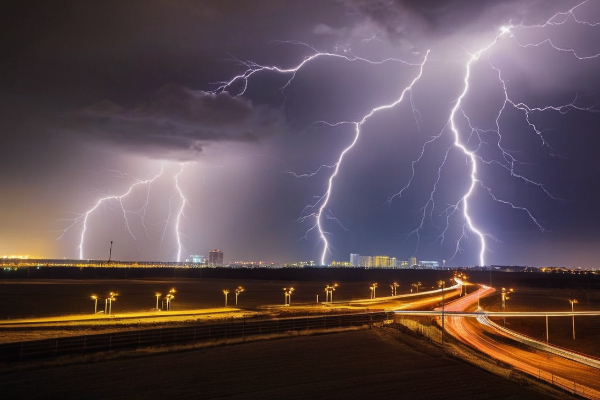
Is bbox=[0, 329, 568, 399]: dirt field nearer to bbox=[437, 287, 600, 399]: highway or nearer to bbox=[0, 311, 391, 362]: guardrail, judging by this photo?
bbox=[0, 311, 391, 362]: guardrail

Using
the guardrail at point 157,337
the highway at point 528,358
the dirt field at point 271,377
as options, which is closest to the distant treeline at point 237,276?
the highway at point 528,358

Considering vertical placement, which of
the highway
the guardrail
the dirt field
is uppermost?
the guardrail

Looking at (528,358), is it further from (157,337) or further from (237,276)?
(237,276)

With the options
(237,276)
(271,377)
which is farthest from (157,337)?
(237,276)

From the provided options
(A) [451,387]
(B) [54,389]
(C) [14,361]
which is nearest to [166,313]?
(C) [14,361]

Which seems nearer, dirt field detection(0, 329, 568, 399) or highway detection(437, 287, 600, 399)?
dirt field detection(0, 329, 568, 399)

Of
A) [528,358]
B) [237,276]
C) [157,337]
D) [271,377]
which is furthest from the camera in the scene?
[237,276]

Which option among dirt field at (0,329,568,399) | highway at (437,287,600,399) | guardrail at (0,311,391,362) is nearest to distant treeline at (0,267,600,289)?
highway at (437,287,600,399)
